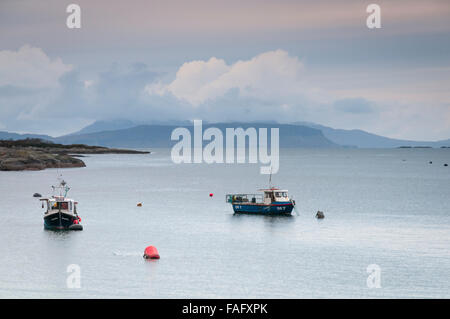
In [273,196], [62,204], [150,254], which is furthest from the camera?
[273,196]

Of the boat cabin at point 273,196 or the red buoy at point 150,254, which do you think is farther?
the boat cabin at point 273,196

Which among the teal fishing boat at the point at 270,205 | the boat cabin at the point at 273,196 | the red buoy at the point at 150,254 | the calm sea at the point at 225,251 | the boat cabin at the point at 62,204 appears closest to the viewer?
the calm sea at the point at 225,251

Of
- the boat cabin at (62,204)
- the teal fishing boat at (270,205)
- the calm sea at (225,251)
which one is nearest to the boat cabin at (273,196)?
the teal fishing boat at (270,205)

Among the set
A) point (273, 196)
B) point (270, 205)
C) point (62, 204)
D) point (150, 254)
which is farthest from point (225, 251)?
point (273, 196)

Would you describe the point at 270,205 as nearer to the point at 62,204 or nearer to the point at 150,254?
the point at 62,204

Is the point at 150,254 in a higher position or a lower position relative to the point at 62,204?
lower

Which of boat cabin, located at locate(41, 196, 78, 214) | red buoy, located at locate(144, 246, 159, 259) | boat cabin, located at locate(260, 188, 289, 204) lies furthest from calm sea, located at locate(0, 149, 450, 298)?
boat cabin, located at locate(260, 188, 289, 204)

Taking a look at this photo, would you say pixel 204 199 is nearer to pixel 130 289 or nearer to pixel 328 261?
pixel 328 261

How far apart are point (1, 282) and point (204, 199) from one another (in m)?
63.9

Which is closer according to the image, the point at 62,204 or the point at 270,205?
the point at 62,204

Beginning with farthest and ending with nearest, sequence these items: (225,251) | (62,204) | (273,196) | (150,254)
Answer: (273,196)
(62,204)
(225,251)
(150,254)

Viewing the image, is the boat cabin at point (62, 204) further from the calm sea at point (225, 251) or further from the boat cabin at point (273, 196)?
the boat cabin at point (273, 196)

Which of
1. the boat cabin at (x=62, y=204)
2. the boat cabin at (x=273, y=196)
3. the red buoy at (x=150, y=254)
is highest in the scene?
the boat cabin at (x=273, y=196)

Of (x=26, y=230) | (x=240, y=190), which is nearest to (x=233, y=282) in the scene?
(x=26, y=230)
